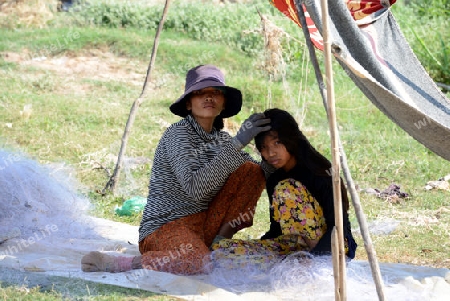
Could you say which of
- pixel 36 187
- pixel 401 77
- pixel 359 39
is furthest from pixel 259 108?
pixel 359 39

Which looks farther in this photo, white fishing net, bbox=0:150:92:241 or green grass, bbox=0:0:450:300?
green grass, bbox=0:0:450:300

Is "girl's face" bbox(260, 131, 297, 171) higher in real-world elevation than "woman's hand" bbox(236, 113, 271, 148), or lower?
lower

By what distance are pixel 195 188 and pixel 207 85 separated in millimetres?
540

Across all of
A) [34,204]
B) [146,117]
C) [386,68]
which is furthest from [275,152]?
[146,117]

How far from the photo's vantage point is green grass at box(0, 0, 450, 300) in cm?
585

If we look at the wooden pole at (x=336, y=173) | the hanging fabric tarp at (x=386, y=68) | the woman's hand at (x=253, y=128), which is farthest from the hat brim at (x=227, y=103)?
the wooden pole at (x=336, y=173)

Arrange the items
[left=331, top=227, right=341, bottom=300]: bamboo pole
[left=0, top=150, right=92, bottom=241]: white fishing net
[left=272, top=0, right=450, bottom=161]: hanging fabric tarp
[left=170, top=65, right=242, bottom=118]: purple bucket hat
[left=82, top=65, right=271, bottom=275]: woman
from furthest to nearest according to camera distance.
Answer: [left=0, top=150, right=92, bottom=241]: white fishing net < [left=170, top=65, right=242, bottom=118]: purple bucket hat < [left=82, top=65, right=271, bottom=275]: woman < [left=272, top=0, right=450, bottom=161]: hanging fabric tarp < [left=331, top=227, right=341, bottom=300]: bamboo pole

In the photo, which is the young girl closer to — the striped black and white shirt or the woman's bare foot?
the striped black and white shirt

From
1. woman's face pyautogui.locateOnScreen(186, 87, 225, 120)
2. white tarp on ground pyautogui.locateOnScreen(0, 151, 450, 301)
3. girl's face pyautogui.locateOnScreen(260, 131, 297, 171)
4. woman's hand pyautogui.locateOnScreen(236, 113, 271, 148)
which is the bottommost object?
white tarp on ground pyautogui.locateOnScreen(0, 151, 450, 301)

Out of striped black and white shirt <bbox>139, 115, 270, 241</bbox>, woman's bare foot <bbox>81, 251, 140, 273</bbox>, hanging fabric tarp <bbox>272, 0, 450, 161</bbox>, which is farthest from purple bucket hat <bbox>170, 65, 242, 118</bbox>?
woman's bare foot <bbox>81, 251, 140, 273</bbox>

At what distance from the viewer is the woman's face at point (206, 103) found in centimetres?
418

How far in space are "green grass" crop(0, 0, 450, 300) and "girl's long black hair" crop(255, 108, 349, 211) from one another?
1.10 m

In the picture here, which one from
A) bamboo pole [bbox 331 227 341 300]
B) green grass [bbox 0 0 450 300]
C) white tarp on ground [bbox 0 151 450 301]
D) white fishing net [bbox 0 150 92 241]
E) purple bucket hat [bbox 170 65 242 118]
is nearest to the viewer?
bamboo pole [bbox 331 227 341 300]

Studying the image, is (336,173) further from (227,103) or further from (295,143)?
(227,103)
